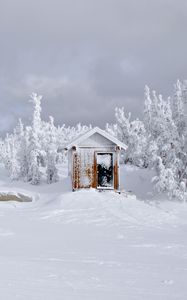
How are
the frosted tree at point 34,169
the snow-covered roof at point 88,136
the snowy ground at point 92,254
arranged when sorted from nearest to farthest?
the snowy ground at point 92,254
the snow-covered roof at point 88,136
the frosted tree at point 34,169

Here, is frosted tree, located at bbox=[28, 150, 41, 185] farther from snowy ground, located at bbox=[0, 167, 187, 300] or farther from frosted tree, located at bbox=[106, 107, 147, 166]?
snowy ground, located at bbox=[0, 167, 187, 300]

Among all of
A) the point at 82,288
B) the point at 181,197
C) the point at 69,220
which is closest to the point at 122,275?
the point at 82,288

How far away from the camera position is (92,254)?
931 centimetres

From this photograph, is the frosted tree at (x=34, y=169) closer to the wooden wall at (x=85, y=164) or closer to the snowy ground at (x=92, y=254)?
the wooden wall at (x=85, y=164)

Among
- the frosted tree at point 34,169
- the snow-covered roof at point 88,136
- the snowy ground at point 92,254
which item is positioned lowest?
the snowy ground at point 92,254

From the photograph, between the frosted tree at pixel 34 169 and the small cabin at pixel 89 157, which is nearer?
the small cabin at pixel 89 157

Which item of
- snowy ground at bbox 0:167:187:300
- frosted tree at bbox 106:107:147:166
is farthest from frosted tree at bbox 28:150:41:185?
snowy ground at bbox 0:167:187:300

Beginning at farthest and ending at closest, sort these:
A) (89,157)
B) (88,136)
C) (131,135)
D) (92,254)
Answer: (131,135) → (89,157) → (88,136) → (92,254)

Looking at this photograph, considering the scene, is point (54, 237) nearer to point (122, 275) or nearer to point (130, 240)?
point (130, 240)

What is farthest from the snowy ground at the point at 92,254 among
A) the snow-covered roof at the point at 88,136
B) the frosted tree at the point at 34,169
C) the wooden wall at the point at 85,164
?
the frosted tree at the point at 34,169

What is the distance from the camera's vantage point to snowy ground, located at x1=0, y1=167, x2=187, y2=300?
19.8ft

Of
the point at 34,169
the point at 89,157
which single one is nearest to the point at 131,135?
the point at 34,169

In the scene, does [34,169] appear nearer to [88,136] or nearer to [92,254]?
[88,136]

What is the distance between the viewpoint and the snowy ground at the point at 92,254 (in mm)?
6035
